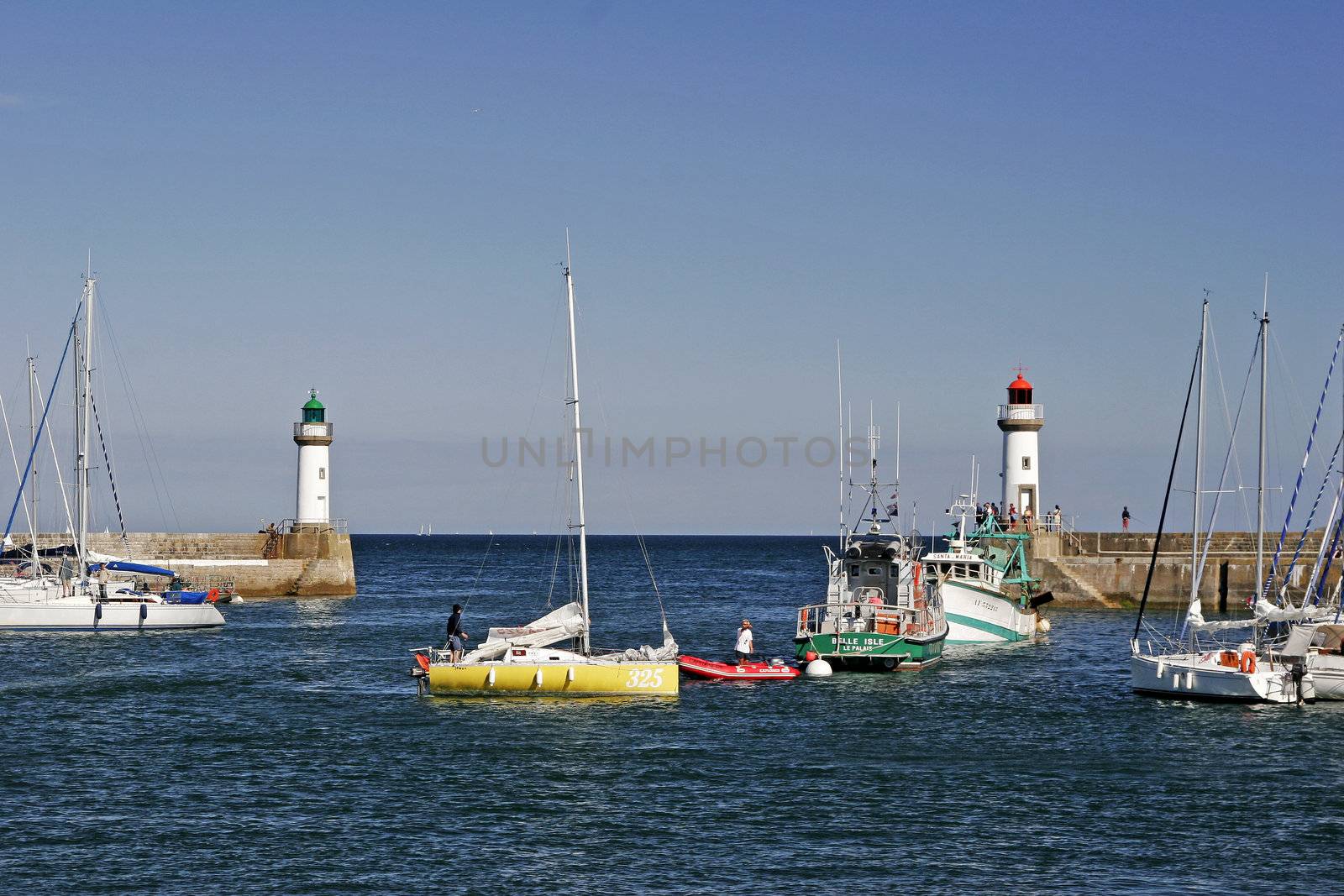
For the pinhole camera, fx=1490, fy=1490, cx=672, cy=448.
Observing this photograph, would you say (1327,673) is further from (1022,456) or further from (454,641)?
(1022,456)

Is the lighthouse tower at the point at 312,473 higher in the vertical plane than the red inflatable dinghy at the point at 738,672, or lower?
higher

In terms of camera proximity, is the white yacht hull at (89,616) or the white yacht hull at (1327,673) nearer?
the white yacht hull at (1327,673)

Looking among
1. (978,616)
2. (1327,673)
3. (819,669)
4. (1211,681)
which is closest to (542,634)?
(819,669)

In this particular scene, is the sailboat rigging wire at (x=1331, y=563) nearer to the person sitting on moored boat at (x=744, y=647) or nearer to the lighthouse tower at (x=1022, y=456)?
the person sitting on moored boat at (x=744, y=647)

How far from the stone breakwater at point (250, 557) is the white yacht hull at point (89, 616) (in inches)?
654

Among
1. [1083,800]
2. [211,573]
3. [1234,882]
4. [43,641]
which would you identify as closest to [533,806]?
[1083,800]

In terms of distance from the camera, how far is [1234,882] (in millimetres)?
21281

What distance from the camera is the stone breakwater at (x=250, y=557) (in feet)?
256

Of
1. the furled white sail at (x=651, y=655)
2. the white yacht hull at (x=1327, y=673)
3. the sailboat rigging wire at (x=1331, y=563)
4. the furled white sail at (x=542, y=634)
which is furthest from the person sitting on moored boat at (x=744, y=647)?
the sailboat rigging wire at (x=1331, y=563)

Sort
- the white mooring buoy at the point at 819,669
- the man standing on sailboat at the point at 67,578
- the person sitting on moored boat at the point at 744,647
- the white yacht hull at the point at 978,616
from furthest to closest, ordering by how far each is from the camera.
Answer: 1. the man standing on sailboat at the point at 67,578
2. the white yacht hull at the point at 978,616
3. the person sitting on moored boat at the point at 744,647
4. the white mooring buoy at the point at 819,669

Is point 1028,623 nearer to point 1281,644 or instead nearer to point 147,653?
point 1281,644

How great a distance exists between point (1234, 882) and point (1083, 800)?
5.36 m

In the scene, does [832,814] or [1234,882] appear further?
[832,814]

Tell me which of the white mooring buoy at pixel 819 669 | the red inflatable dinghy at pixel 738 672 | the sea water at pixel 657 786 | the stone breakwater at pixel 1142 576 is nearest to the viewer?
the sea water at pixel 657 786
